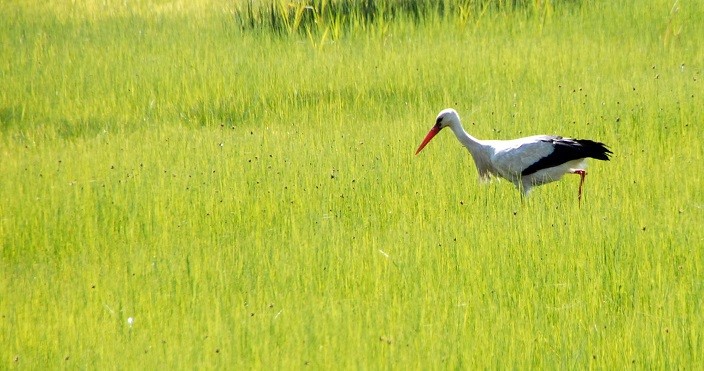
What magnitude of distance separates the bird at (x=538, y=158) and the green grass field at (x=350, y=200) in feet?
0.60

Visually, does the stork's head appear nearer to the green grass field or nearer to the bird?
the green grass field

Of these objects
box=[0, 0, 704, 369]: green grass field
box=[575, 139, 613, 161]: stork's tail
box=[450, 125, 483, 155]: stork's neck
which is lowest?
box=[0, 0, 704, 369]: green grass field

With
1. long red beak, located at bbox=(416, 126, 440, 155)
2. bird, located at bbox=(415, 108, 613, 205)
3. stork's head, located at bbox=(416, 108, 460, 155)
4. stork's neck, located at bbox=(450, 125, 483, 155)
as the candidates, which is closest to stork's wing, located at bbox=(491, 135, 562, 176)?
bird, located at bbox=(415, 108, 613, 205)

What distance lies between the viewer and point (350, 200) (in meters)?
8.75

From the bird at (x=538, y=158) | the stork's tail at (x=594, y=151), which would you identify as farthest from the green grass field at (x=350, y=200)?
the stork's tail at (x=594, y=151)

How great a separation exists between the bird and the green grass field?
0.18 metres

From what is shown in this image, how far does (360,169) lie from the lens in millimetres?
9375

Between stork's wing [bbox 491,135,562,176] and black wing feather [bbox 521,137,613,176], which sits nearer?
black wing feather [bbox 521,137,613,176]

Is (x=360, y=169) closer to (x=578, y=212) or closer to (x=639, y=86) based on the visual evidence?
(x=578, y=212)

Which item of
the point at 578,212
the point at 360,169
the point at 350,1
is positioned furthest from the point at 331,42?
the point at 578,212

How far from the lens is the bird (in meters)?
8.49

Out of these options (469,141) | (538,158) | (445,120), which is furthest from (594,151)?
(445,120)

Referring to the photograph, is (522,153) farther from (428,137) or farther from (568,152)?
(428,137)

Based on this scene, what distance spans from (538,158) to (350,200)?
156cm
